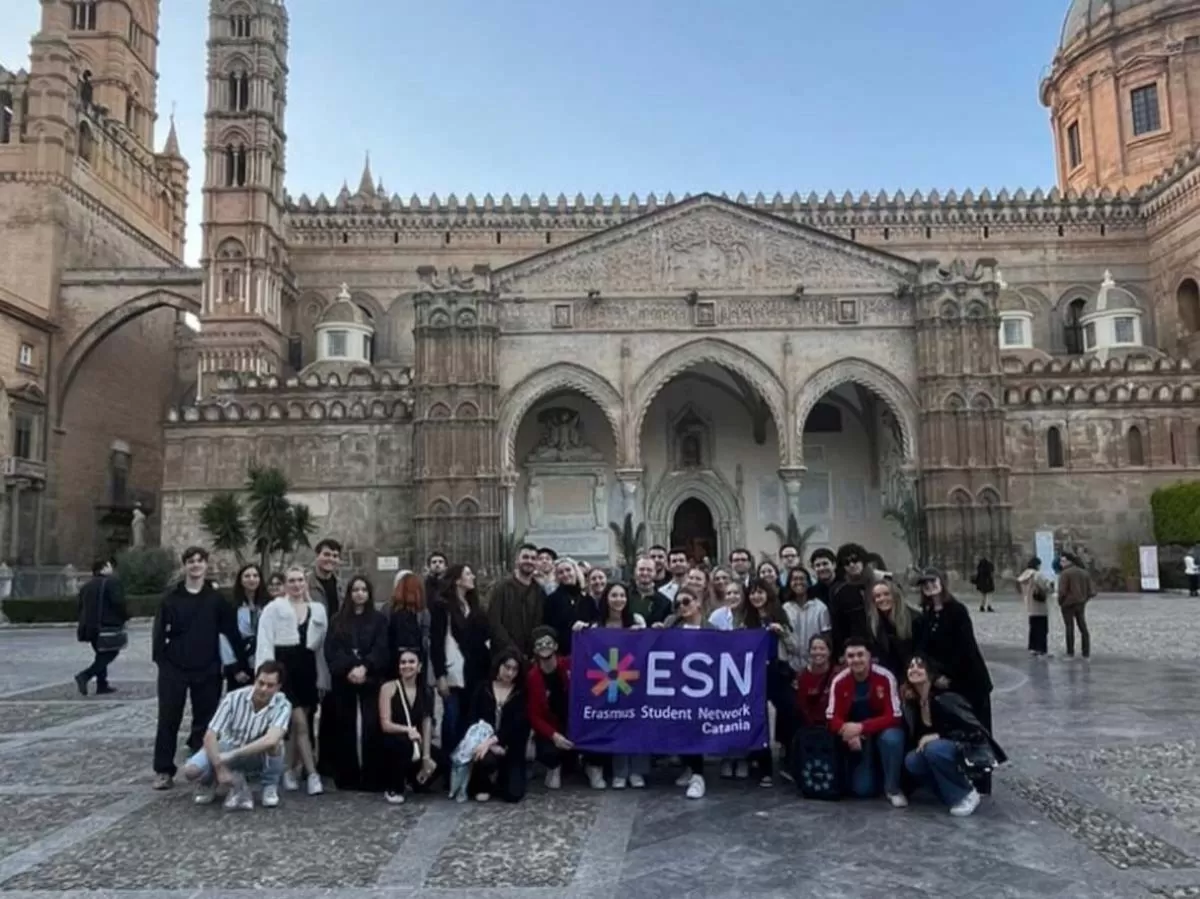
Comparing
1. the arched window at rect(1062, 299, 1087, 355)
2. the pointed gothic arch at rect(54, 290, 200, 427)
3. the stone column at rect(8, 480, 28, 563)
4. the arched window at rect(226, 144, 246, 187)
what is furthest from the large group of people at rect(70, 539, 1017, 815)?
the arched window at rect(1062, 299, 1087, 355)

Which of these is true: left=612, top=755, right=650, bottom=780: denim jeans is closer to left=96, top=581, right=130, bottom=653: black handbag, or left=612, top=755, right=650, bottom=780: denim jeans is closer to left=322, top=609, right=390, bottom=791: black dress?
left=322, top=609, right=390, bottom=791: black dress

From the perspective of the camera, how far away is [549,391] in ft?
98.6

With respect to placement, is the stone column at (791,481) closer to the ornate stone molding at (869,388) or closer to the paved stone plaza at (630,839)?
the ornate stone molding at (869,388)

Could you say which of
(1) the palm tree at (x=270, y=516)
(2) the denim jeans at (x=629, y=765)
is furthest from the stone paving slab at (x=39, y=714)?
(1) the palm tree at (x=270, y=516)

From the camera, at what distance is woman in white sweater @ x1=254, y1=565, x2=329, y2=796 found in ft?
24.6

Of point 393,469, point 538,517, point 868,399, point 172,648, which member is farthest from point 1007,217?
point 172,648

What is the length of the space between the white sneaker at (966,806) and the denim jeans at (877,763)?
438 mm

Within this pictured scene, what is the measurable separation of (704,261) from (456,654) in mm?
24466

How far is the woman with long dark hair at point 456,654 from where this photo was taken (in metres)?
7.55

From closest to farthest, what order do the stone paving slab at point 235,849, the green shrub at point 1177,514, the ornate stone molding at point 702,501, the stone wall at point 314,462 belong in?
the stone paving slab at point 235,849 < the green shrub at point 1177,514 < the stone wall at point 314,462 < the ornate stone molding at point 702,501

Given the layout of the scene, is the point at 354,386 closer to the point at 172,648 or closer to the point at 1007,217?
the point at 172,648

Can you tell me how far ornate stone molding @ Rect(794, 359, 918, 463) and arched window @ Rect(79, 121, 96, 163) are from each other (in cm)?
3367

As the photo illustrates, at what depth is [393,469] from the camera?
31.2 meters

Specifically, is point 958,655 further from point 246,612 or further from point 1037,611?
point 1037,611
